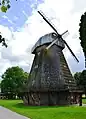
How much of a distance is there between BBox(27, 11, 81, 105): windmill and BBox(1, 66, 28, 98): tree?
47.8 metres

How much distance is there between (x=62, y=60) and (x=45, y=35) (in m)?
5.18

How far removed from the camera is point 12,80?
99.1 meters

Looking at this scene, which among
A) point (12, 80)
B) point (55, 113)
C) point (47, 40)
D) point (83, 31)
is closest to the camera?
point (83, 31)

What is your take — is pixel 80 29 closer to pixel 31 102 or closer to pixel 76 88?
pixel 76 88

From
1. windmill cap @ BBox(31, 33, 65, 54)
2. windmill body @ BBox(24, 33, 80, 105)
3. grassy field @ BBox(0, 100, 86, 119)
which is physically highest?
windmill cap @ BBox(31, 33, 65, 54)

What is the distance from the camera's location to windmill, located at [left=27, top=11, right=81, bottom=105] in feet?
143

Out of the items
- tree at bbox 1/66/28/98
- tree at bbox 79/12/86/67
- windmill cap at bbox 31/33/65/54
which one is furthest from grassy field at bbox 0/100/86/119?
tree at bbox 1/66/28/98

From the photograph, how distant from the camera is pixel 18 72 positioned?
10556cm

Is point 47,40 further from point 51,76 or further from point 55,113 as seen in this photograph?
point 55,113

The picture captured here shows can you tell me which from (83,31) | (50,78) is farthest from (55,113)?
(50,78)

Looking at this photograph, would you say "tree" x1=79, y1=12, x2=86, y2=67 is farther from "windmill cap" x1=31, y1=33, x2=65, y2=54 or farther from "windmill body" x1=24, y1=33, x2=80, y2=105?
"windmill cap" x1=31, y1=33, x2=65, y2=54

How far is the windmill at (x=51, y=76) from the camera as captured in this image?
43.6 meters

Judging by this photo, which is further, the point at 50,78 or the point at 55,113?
the point at 50,78

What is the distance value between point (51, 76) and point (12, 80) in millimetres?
55912
